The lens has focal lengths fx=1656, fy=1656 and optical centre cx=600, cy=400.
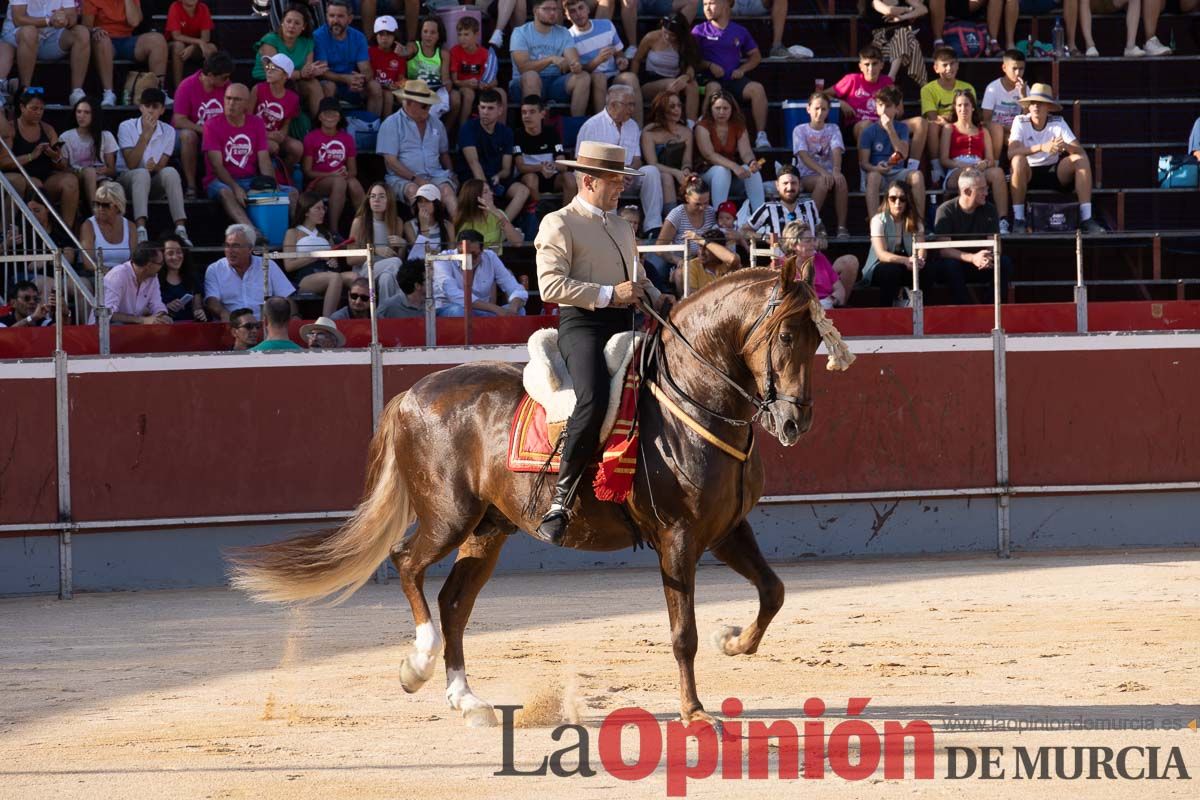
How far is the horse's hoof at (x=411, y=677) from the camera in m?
6.66

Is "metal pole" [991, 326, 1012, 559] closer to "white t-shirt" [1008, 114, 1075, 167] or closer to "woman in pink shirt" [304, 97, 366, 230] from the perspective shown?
"white t-shirt" [1008, 114, 1075, 167]

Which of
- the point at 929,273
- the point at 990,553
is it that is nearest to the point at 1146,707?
the point at 990,553

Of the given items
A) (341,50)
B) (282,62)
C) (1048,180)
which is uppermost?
(341,50)

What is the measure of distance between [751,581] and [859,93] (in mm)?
9211

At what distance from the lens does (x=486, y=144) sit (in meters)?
13.4

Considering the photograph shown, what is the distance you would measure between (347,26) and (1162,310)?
6950mm

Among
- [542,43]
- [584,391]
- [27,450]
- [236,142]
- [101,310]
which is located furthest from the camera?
[542,43]

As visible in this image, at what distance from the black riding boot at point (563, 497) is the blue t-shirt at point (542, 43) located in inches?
338

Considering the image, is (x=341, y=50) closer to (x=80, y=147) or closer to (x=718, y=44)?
(x=80, y=147)

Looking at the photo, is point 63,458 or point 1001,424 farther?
point 1001,424

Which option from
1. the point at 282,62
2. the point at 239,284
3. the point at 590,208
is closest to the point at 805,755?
the point at 590,208

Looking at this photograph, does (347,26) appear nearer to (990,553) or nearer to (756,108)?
(756,108)

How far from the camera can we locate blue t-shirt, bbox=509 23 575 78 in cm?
1448

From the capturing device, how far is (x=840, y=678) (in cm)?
724
